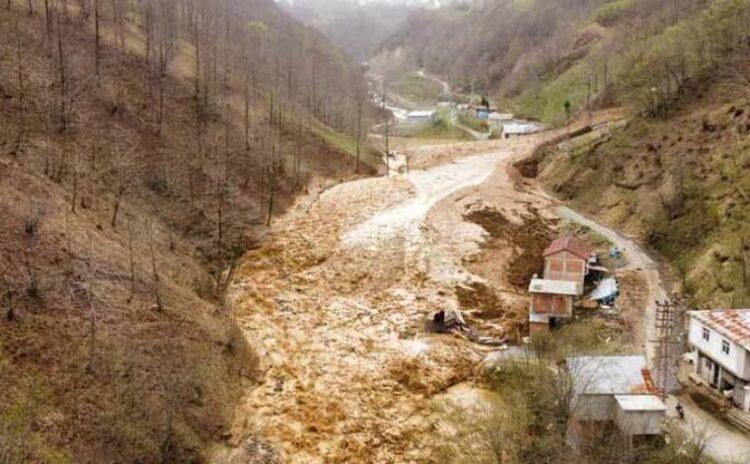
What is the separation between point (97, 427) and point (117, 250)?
11.5 metres

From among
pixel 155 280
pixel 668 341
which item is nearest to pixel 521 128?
pixel 668 341

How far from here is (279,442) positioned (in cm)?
2434

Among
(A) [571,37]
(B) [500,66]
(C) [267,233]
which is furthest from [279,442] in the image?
(B) [500,66]

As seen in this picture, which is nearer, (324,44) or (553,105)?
(553,105)

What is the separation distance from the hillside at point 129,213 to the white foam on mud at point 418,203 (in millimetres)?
6378

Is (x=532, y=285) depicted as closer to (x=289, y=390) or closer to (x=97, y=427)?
(x=289, y=390)

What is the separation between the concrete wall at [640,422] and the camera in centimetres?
2202

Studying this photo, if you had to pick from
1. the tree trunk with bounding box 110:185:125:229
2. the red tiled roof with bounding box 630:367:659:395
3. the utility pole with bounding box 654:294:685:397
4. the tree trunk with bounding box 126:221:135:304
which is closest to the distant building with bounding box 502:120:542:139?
the utility pole with bounding box 654:294:685:397

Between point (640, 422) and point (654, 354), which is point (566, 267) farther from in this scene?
A: point (640, 422)

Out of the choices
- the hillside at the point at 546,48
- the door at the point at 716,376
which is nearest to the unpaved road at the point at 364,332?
A: the door at the point at 716,376

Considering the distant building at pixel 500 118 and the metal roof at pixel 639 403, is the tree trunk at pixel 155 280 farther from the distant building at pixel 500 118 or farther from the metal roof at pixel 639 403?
the distant building at pixel 500 118

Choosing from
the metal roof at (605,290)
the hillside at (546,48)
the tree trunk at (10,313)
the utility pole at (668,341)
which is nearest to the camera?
the tree trunk at (10,313)

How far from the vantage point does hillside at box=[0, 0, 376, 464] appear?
872 inches

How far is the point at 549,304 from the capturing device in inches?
1298
